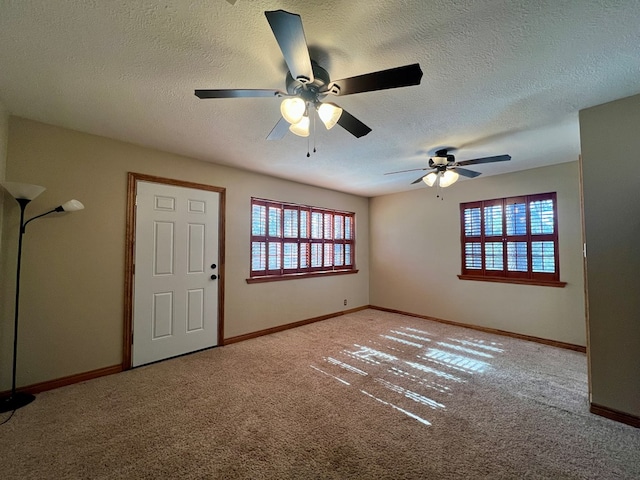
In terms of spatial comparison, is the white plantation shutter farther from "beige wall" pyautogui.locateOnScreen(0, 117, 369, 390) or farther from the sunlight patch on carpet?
the sunlight patch on carpet

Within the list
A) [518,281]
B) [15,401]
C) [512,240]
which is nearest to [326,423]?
[15,401]

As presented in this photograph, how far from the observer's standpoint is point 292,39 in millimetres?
1157

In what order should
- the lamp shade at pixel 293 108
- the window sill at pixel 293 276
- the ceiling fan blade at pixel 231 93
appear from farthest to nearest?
1. the window sill at pixel 293 276
2. the lamp shade at pixel 293 108
3. the ceiling fan blade at pixel 231 93

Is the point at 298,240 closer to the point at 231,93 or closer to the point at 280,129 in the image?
the point at 280,129

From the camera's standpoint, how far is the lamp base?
84.8 inches

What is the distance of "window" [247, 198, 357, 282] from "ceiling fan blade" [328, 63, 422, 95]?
2.86 m

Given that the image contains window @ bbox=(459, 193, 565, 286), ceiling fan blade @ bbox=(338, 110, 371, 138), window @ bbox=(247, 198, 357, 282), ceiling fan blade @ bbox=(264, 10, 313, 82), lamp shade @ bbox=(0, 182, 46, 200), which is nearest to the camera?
ceiling fan blade @ bbox=(264, 10, 313, 82)

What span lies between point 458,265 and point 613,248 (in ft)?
8.37

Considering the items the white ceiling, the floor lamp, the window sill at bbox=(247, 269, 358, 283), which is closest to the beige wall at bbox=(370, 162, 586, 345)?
the window sill at bbox=(247, 269, 358, 283)

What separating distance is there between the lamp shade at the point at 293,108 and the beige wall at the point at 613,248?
2391 mm

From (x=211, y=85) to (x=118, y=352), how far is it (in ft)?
9.28

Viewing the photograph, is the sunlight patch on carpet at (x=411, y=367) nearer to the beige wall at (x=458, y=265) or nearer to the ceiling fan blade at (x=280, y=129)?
the beige wall at (x=458, y=265)

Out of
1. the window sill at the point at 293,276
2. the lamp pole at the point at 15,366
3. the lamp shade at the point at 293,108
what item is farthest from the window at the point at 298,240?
the lamp shade at the point at 293,108

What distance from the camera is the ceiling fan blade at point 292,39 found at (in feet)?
3.39
